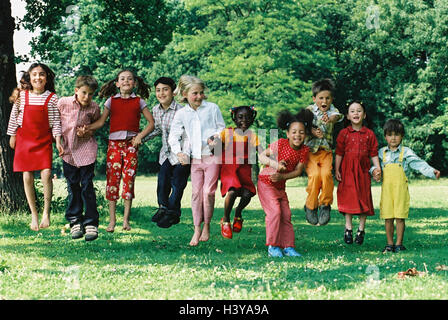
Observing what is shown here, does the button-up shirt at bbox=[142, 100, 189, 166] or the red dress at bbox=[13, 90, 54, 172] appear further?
the button-up shirt at bbox=[142, 100, 189, 166]

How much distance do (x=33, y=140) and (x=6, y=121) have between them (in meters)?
4.26

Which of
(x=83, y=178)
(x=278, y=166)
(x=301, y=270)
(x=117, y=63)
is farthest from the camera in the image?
(x=117, y=63)

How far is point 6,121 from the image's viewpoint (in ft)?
40.4

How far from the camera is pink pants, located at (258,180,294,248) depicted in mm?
8266

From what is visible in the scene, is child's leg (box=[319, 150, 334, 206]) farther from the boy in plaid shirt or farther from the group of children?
the boy in plaid shirt

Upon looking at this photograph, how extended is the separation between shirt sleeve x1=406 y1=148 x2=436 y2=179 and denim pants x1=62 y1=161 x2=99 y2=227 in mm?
4796

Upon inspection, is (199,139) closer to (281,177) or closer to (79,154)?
(281,177)

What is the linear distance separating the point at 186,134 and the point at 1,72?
563 centimetres

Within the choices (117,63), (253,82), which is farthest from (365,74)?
(117,63)

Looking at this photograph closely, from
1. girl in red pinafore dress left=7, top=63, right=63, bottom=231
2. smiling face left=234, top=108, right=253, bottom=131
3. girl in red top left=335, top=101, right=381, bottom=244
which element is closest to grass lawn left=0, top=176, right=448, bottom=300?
girl in red top left=335, top=101, right=381, bottom=244

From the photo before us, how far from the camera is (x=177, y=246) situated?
927 cm

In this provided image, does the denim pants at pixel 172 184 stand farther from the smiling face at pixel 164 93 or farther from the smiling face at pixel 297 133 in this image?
the smiling face at pixel 297 133

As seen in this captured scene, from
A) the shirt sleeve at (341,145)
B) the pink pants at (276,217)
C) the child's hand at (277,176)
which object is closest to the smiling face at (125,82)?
the pink pants at (276,217)
